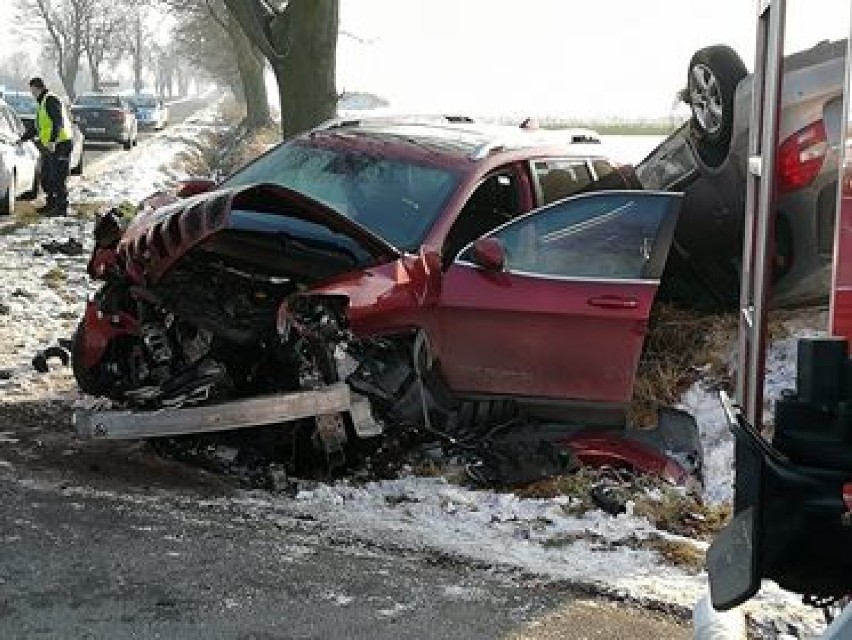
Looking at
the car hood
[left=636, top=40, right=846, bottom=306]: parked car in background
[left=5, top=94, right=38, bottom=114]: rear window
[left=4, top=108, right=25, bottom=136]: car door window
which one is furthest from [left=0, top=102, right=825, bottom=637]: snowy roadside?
[left=5, top=94, right=38, bottom=114]: rear window

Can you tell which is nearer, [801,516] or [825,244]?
[801,516]

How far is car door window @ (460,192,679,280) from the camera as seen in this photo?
5.74 meters

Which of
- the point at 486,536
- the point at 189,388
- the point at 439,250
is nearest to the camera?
the point at 486,536

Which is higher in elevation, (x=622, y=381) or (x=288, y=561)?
(x=622, y=381)

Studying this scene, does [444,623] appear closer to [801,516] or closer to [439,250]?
[801,516]

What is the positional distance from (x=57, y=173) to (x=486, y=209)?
10.2 meters

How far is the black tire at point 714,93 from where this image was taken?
6594 mm

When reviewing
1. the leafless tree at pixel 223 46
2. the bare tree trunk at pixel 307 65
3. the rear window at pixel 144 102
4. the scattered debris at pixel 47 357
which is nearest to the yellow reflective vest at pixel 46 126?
the bare tree trunk at pixel 307 65

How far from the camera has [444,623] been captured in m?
3.68

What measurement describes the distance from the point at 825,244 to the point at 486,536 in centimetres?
226

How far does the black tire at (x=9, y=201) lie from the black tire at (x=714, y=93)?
34.2ft

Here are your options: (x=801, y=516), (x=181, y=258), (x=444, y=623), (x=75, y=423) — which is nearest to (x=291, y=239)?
(x=181, y=258)

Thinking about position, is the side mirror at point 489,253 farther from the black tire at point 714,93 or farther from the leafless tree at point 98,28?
the leafless tree at point 98,28

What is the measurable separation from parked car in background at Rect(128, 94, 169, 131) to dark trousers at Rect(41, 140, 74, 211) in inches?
1295
